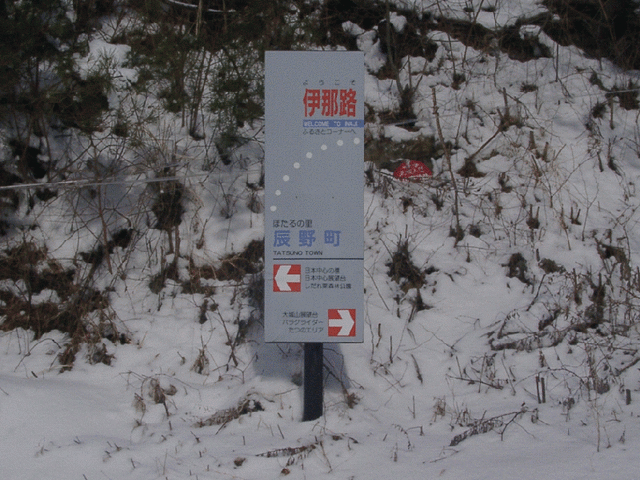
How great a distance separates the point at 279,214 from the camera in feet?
10.6

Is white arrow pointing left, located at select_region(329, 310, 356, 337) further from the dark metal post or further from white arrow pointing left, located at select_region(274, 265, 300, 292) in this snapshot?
white arrow pointing left, located at select_region(274, 265, 300, 292)

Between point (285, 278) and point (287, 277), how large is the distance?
0.04 ft

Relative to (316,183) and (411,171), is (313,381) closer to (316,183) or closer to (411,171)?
(316,183)

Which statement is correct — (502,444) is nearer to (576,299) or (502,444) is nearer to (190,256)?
(576,299)

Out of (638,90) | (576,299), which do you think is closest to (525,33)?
(638,90)

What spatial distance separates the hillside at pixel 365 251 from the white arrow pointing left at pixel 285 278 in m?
0.87

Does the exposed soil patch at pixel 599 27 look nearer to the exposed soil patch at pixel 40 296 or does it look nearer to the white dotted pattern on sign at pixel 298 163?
the white dotted pattern on sign at pixel 298 163

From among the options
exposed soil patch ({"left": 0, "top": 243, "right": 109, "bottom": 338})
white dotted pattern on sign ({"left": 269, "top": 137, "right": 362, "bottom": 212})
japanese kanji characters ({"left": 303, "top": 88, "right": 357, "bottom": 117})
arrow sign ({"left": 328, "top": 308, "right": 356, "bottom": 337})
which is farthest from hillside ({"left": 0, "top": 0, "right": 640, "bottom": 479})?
japanese kanji characters ({"left": 303, "top": 88, "right": 357, "bottom": 117})

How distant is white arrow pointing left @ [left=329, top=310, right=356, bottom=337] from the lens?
10.7ft

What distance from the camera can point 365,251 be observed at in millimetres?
5121

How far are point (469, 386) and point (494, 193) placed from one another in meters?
2.44

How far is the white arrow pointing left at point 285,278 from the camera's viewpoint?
325cm

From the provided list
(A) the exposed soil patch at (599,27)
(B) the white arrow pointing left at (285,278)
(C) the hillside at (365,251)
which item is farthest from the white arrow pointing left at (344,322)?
(A) the exposed soil patch at (599,27)

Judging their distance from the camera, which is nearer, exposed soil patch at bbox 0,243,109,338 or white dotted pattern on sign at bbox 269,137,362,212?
white dotted pattern on sign at bbox 269,137,362,212
